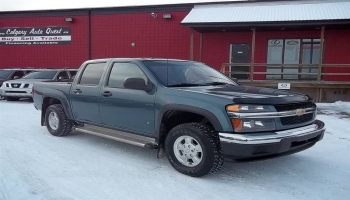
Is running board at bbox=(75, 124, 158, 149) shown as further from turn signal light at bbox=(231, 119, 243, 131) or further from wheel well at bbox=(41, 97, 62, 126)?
wheel well at bbox=(41, 97, 62, 126)

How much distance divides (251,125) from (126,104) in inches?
77.8

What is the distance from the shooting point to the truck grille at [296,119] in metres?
3.64

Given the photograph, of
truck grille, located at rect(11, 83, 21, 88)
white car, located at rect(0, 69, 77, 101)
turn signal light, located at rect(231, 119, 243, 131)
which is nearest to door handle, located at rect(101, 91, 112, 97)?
turn signal light, located at rect(231, 119, 243, 131)

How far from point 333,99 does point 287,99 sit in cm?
1008

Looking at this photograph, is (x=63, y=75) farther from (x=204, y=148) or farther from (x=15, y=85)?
(x=204, y=148)

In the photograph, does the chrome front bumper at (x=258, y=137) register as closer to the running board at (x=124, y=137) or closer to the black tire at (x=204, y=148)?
the black tire at (x=204, y=148)

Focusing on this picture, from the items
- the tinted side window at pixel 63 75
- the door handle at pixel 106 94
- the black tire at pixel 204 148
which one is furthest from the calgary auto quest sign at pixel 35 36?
the black tire at pixel 204 148

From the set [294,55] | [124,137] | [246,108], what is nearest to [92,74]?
[124,137]

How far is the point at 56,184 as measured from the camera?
139 inches

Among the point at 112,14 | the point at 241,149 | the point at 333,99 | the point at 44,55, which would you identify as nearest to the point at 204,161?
the point at 241,149

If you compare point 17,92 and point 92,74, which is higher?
point 92,74

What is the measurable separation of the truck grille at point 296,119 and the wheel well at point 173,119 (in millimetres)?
1089

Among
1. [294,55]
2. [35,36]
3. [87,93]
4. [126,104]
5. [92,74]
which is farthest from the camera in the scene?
[35,36]

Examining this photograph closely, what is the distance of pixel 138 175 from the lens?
3.90 meters
